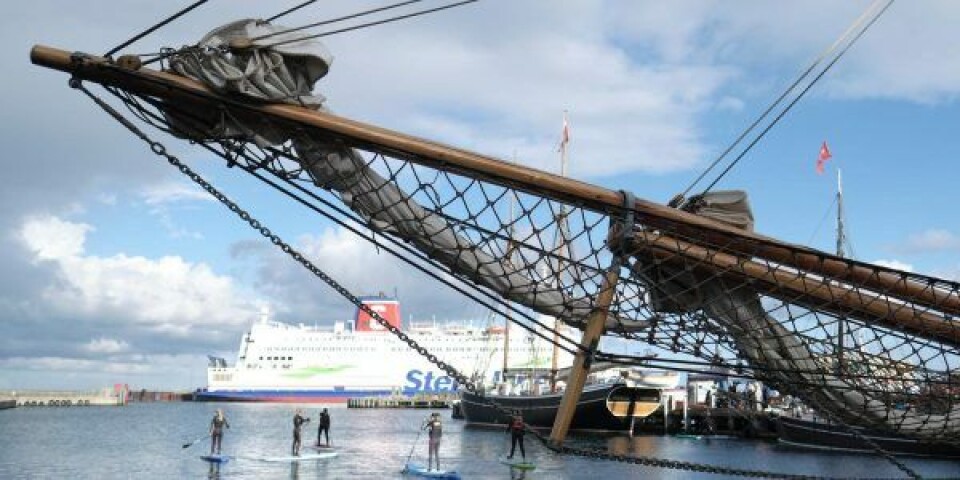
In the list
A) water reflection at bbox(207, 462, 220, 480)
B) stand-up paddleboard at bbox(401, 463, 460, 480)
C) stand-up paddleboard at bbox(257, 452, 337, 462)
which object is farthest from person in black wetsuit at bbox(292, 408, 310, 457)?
stand-up paddleboard at bbox(401, 463, 460, 480)

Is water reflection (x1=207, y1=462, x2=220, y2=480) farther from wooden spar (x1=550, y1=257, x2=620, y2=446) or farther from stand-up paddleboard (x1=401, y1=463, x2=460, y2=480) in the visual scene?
wooden spar (x1=550, y1=257, x2=620, y2=446)

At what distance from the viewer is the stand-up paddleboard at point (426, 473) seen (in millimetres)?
18536

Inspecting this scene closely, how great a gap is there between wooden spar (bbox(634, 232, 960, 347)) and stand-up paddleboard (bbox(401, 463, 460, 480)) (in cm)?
1195

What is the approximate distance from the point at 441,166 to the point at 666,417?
135 ft

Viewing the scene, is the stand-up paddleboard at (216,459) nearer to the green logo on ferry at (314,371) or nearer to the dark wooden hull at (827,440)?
the dark wooden hull at (827,440)

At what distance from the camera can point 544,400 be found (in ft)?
131

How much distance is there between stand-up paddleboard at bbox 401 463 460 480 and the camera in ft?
60.8

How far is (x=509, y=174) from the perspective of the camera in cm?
698

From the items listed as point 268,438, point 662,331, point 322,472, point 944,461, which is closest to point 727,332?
point 662,331

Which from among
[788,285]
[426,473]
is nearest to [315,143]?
[788,285]

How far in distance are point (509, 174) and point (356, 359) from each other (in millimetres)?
91963

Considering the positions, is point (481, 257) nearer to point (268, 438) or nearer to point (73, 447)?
point (73, 447)

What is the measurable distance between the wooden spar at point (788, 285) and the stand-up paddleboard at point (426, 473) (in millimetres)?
11949

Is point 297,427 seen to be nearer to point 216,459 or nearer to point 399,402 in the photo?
point 216,459
